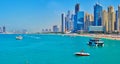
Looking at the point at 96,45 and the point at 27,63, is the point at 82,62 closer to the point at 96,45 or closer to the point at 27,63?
the point at 27,63

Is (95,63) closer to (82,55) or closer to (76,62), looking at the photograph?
(76,62)

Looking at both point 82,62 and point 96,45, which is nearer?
point 82,62

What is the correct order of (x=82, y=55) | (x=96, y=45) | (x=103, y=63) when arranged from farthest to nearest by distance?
(x=96, y=45), (x=82, y=55), (x=103, y=63)

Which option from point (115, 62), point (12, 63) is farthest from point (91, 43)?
point (12, 63)

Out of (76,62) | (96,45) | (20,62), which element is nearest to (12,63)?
(20,62)

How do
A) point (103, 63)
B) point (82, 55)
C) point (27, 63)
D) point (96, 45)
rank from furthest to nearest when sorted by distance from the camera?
point (96, 45), point (82, 55), point (103, 63), point (27, 63)

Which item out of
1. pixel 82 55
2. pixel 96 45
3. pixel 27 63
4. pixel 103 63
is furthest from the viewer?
pixel 96 45

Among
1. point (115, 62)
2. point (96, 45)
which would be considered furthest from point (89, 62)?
point (96, 45)

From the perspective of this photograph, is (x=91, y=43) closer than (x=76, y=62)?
No
